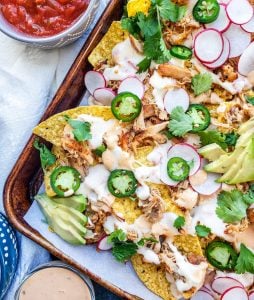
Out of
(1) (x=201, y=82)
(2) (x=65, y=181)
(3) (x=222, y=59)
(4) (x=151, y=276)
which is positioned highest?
(3) (x=222, y=59)

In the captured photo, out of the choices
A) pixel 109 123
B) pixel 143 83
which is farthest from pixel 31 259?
pixel 143 83

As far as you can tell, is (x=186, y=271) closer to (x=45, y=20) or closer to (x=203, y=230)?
(x=203, y=230)

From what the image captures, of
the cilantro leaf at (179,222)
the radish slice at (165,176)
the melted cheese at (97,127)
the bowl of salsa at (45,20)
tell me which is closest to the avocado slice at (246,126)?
the radish slice at (165,176)

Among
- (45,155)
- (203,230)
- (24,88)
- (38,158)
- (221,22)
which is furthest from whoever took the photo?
(24,88)

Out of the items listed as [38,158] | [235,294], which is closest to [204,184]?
[235,294]

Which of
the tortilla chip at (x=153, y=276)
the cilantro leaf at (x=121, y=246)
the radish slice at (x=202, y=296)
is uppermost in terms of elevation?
the cilantro leaf at (x=121, y=246)

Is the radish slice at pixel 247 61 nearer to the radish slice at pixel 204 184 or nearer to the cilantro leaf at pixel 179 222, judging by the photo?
the radish slice at pixel 204 184

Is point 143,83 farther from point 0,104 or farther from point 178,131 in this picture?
point 0,104
